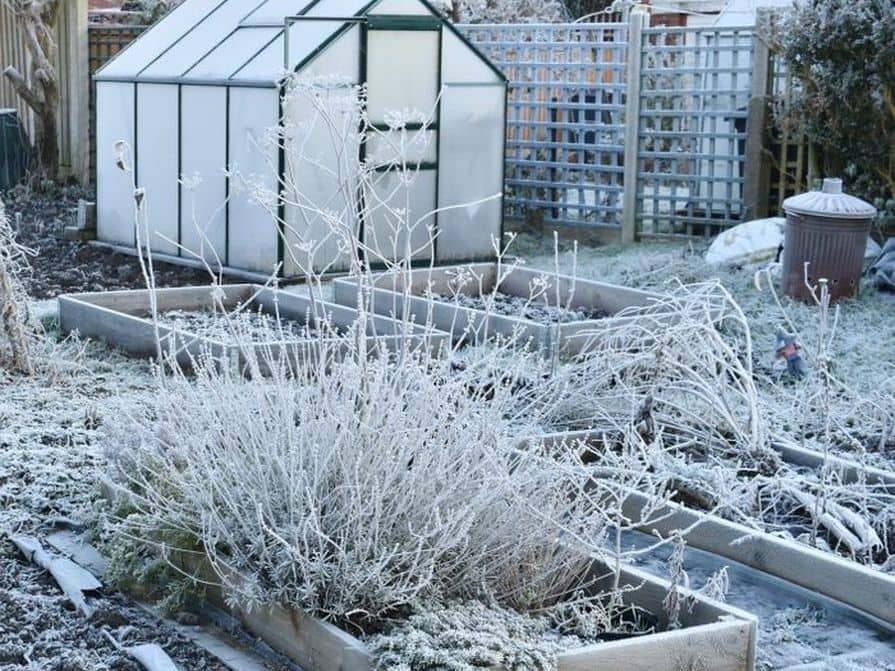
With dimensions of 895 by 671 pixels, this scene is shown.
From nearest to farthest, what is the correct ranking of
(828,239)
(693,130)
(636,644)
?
1. (636,644)
2. (828,239)
3. (693,130)

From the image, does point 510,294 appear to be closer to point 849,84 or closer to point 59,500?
point 849,84

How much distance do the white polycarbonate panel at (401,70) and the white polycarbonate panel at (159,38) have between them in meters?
1.66

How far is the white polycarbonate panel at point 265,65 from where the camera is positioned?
33.0 feet

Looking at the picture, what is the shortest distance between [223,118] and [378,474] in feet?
23.2

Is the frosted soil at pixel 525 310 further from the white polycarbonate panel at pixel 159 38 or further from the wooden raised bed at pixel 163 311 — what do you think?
the white polycarbonate panel at pixel 159 38

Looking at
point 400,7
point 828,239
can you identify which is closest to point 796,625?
point 828,239

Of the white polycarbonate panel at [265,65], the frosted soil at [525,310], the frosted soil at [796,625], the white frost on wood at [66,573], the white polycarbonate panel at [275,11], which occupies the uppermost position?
the white polycarbonate panel at [275,11]

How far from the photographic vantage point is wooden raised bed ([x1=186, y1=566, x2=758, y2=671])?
349 cm

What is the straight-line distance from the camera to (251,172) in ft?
33.0

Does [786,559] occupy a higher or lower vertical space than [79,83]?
lower

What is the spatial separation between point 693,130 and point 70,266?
5.38m

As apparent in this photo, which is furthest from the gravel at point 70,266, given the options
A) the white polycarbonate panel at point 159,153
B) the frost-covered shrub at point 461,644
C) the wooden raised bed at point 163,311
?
the frost-covered shrub at point 461,644

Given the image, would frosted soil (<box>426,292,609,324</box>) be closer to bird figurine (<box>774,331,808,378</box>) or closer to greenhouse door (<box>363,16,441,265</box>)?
greenhouse door (<box>363,16,441,265</box>)

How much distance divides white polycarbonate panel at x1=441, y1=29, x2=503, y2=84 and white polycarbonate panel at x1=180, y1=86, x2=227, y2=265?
179cm
